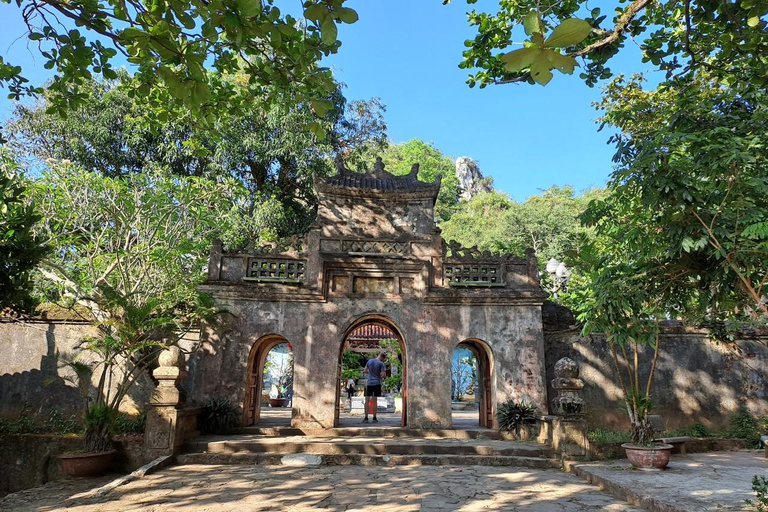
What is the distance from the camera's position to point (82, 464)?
7121 millimetres

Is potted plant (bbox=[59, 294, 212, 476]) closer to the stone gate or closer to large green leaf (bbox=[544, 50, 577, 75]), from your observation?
the stone gate

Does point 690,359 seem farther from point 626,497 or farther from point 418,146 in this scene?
point 418,146

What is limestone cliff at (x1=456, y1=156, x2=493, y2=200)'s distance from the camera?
54.1 meters

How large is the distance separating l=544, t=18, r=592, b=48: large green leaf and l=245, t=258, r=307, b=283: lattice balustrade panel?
931cm

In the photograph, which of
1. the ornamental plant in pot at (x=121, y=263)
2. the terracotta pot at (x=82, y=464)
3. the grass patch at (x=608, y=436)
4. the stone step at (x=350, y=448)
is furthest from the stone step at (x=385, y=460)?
the ornamental plant in pot at (x=121, y=263)

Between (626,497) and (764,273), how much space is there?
320 cm

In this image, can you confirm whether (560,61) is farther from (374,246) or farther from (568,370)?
(374,246)

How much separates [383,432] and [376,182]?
21.4 feet

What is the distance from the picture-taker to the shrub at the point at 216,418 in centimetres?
950

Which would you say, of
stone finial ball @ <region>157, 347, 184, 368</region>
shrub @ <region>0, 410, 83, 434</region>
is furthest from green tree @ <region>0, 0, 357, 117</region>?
shrub @ <region>0, 410, 83, 434</region>

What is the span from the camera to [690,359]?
35.7 feet

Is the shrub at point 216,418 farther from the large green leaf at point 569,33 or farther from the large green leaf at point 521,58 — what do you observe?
the large green leaf at point 569,33

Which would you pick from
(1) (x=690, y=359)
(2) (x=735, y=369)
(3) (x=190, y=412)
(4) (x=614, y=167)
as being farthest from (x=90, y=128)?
(2) (x=735, y=369)

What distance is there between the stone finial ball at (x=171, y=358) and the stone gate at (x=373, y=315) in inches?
71.9
